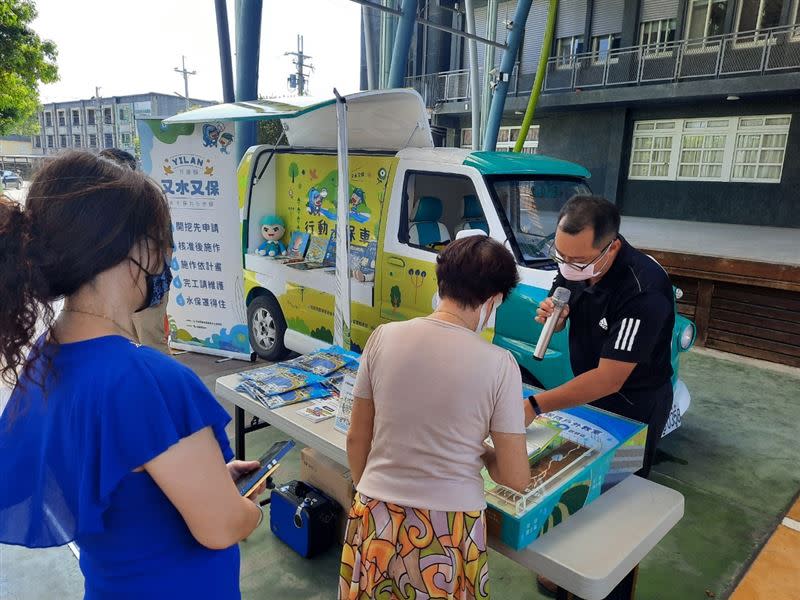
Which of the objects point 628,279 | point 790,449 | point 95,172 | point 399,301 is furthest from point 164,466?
point 790,449

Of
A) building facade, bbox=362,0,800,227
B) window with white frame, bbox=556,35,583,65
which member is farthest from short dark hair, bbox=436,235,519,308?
window with white frame, bbox=556,35,583,65

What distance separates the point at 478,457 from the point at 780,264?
5.68 metres

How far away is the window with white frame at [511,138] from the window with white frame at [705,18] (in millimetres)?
4553

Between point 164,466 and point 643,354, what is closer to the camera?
point 164,466

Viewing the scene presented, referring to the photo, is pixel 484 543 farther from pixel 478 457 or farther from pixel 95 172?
pixel 95 172

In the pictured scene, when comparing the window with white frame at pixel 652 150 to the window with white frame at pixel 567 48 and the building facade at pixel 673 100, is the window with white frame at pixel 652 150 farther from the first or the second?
the window with white frame at pixel 567 48

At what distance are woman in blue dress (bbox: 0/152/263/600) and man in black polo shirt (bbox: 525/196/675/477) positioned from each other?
124cm

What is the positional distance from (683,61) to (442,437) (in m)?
15.6

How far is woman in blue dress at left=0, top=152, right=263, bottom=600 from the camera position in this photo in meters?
0.92

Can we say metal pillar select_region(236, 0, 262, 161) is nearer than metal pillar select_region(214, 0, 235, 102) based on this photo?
Yes

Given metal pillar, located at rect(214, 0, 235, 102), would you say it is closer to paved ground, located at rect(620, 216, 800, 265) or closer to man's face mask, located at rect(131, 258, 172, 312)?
paved ground, located at rect(620, 216, 800, 265)

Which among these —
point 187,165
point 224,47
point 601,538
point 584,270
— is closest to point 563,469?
point 601,538

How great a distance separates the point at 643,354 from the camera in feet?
6.88

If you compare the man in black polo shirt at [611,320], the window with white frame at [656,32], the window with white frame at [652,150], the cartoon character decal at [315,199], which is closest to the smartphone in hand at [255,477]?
the man in black polo shirt at [611,320]
